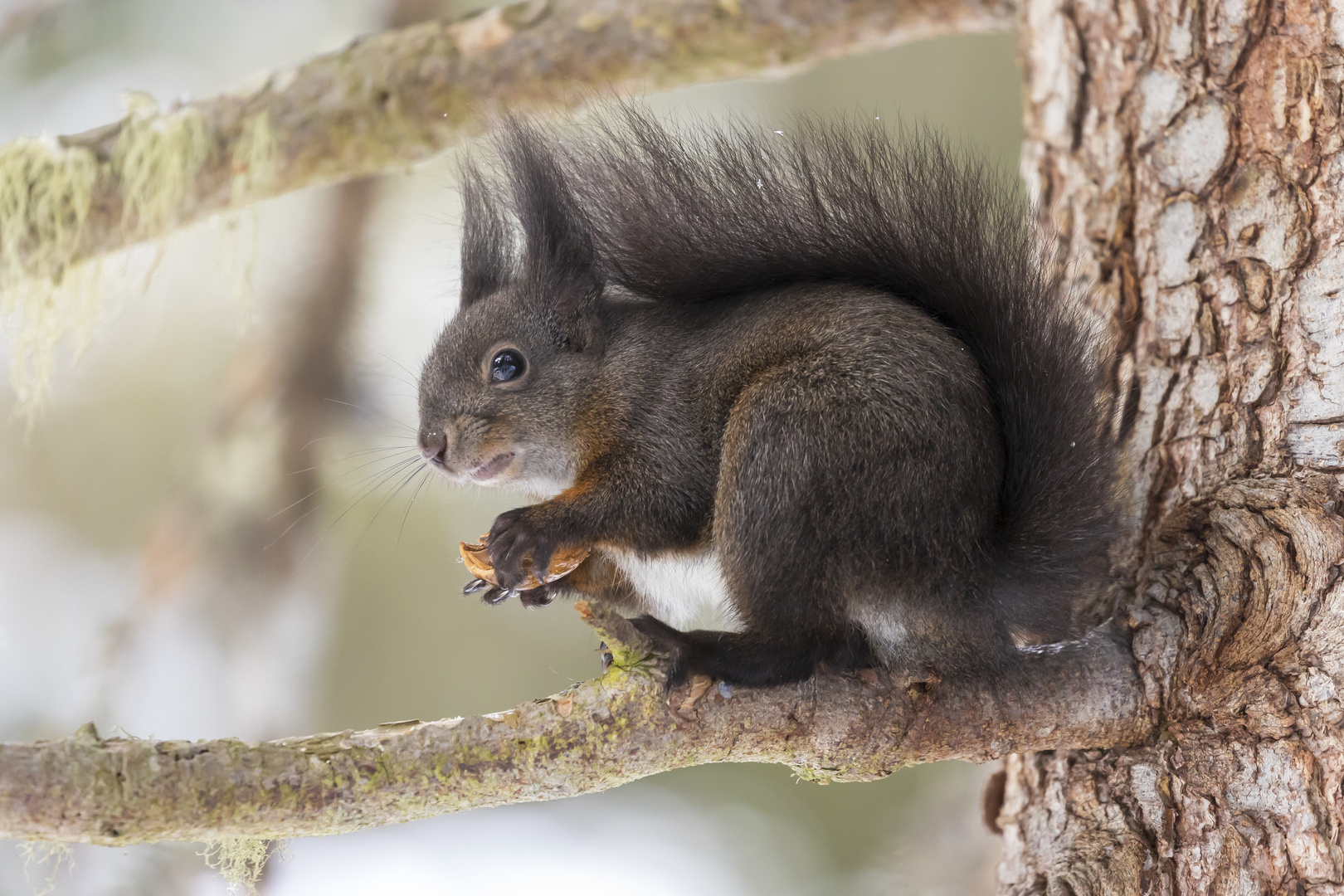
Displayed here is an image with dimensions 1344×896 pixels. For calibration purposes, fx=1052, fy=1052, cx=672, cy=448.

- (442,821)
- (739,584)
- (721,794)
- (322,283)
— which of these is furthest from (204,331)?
(739,584)

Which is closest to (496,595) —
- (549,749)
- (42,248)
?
(549,749)

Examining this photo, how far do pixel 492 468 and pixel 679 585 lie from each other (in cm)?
39

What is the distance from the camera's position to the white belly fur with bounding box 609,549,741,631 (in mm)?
1690

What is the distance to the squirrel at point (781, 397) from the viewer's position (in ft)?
4.79

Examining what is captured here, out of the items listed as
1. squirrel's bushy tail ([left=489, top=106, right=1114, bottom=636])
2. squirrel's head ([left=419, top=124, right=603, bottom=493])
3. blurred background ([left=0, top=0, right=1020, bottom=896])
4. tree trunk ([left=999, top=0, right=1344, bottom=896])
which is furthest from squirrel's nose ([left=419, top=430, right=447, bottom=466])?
tree trunk ([left=999, top=0, right=1344, bottom=896])

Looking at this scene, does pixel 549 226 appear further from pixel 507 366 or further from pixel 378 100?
pixel 378 100

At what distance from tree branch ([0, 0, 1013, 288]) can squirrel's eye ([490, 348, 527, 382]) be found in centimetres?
71

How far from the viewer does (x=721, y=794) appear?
3.62 metres

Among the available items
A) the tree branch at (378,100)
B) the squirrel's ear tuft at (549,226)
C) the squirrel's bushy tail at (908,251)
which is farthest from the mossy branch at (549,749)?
the tree branch at (378,100)

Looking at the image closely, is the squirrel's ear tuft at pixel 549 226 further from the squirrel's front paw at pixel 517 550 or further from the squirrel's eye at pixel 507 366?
the squirrel's front paw at pixel 517 550

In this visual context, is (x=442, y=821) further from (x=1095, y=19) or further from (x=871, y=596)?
(x=1095, y=19)

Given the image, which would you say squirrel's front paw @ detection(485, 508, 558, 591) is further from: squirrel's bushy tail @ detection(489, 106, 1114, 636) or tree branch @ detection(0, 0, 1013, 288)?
tree branch @ detection(0, 0, 1013, 288)

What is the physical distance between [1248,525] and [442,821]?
2.45 metres

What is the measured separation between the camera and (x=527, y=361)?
5.89ft
